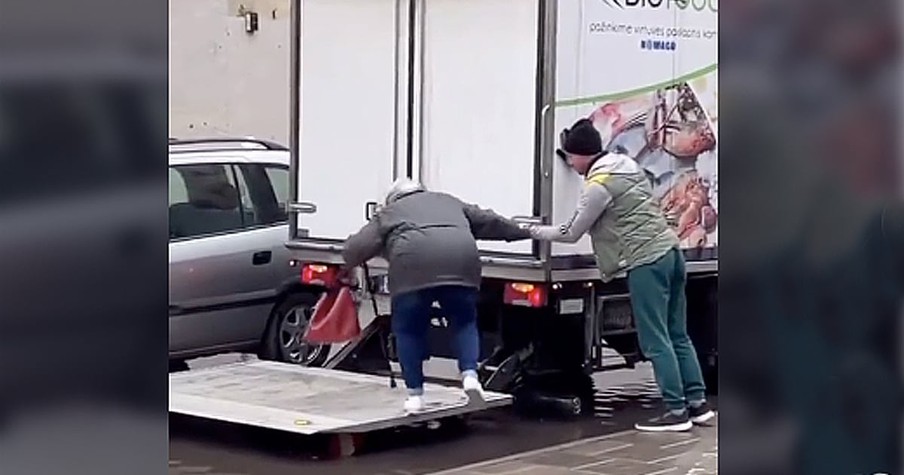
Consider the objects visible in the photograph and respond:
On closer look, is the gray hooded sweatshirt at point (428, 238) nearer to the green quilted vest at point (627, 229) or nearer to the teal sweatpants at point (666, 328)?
the green quilted vest at point (627, 229)

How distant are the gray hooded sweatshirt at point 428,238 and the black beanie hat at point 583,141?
0.55 metres

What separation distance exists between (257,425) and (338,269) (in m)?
1.80

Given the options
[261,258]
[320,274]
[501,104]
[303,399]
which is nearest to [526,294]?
[501,104]

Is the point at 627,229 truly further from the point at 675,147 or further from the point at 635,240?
the point at 675,147

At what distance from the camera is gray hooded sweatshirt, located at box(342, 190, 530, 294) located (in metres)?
8.93

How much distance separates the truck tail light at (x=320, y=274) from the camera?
Answer: 10297mm
